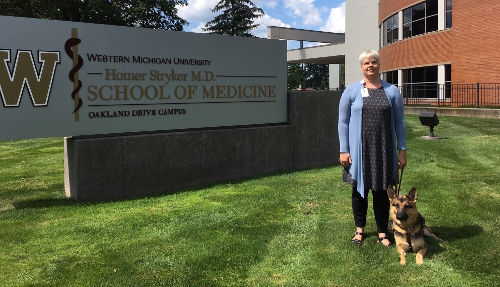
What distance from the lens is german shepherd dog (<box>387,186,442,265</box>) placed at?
12.8ft

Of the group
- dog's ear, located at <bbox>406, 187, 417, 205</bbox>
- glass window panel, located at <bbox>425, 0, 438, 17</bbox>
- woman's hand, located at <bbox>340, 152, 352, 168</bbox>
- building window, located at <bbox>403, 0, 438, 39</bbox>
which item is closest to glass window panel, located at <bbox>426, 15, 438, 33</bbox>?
building window, located at <bbox>403, 0, 438, 39</bbox>

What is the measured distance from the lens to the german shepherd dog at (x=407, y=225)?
3908 mm

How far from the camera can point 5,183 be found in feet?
25.1

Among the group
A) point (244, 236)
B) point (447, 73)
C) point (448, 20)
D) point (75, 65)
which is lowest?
point (244, 236)

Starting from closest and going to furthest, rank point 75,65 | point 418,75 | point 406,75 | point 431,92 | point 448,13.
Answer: point 75,65 < point 448,13 < point 431,92 < point 418,75 < point 406,75

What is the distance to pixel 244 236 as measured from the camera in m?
4.71

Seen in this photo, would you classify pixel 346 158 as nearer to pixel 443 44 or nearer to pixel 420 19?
pixel 443 44

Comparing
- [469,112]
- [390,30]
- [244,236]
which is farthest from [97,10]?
[244,236]

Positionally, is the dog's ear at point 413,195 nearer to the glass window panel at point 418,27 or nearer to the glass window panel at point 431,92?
the glass window panel at point 431,92

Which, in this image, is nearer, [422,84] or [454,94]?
[454,94]

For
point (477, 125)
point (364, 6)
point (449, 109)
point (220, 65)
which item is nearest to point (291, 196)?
point (220, 65)

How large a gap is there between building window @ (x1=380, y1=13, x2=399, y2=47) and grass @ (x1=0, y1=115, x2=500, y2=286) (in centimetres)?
2255

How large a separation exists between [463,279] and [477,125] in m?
12.3

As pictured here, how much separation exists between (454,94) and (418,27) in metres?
5.42
